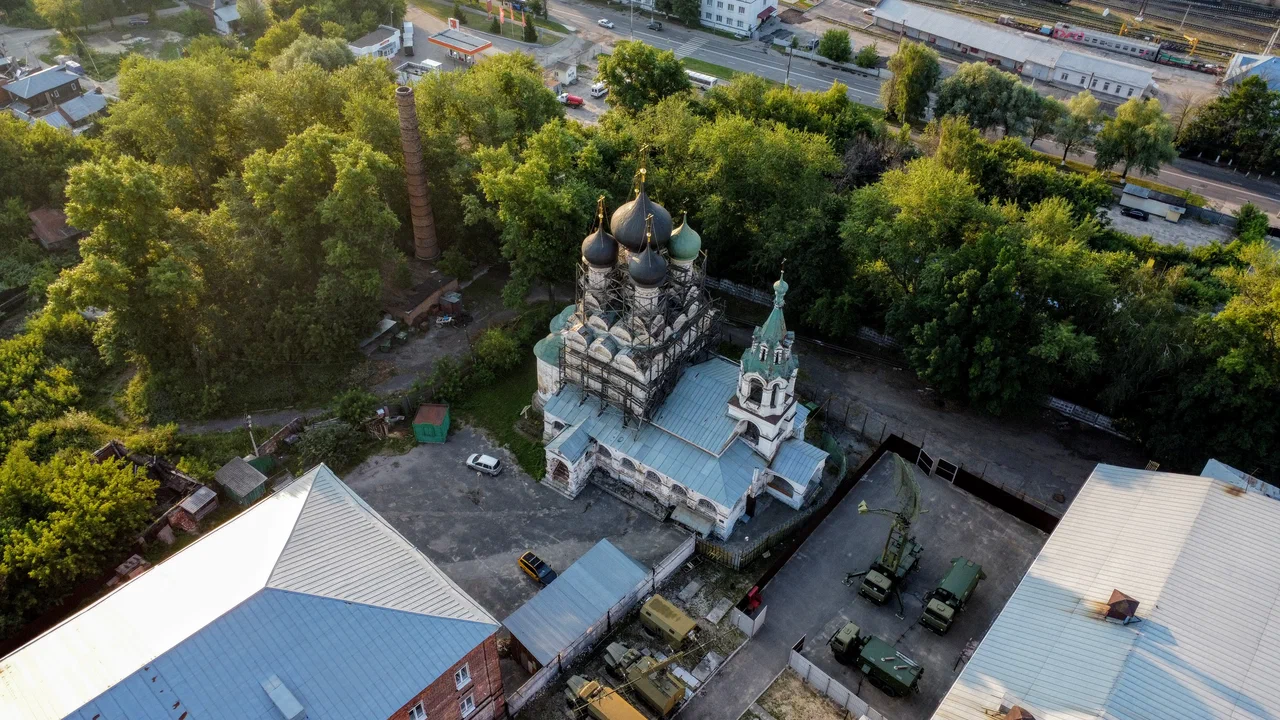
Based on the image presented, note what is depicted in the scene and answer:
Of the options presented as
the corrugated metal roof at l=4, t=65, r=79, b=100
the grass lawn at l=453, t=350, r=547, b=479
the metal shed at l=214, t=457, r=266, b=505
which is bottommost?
the metal shed at l=214, t=457, r=266, b=505

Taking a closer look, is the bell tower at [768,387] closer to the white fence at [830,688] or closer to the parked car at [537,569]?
the white fence at [830,688]

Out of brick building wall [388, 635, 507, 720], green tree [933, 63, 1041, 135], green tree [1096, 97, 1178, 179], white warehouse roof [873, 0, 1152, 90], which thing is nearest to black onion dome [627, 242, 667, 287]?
brick building wall [388, 635, 507, 720]

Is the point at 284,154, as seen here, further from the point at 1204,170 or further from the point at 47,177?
the point at 1204,170

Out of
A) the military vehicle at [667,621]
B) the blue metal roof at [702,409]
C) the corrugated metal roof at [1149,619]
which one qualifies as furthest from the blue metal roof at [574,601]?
the corrugated metal roof at [1149,619]

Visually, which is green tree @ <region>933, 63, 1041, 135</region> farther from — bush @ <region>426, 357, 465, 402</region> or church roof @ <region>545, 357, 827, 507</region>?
bush @ <region>426, 357, 465, 402</region>

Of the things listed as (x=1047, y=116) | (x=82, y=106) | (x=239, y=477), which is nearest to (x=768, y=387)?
(x=239, y=477)

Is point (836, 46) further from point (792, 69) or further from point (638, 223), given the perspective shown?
point (638, 223)
